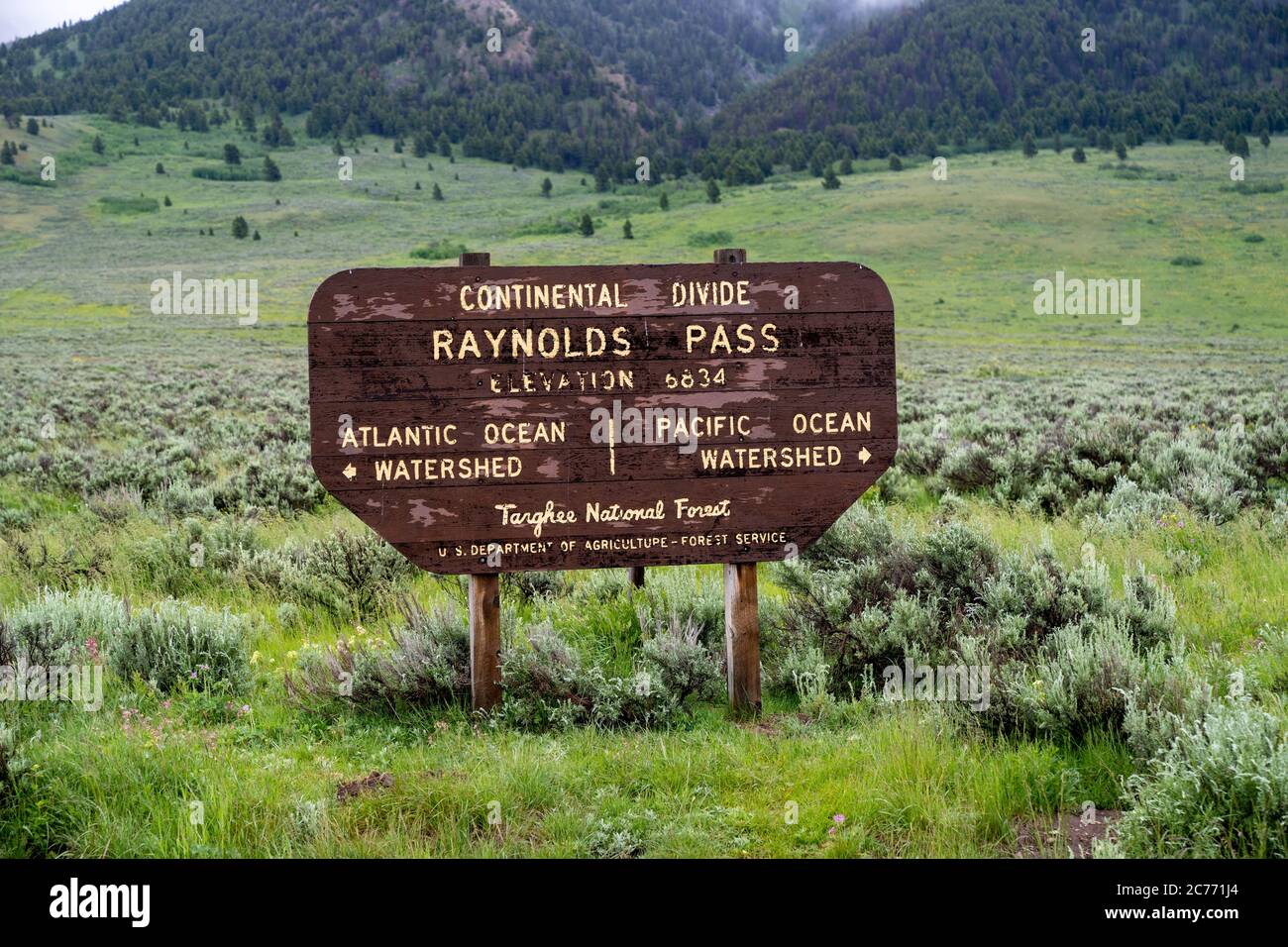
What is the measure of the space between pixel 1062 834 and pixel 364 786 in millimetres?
2455

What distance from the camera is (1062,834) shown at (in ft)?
10.3

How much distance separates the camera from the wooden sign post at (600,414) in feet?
14.3

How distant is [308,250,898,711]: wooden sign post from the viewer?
4.37 m

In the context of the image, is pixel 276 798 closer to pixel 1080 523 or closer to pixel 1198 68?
pixel 1080 523

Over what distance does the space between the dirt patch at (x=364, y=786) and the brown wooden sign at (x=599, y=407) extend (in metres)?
1.06

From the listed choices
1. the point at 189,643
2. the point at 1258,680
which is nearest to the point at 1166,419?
the point at 1258,680

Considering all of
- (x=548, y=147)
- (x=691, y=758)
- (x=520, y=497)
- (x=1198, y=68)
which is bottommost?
(x=691, y=758)

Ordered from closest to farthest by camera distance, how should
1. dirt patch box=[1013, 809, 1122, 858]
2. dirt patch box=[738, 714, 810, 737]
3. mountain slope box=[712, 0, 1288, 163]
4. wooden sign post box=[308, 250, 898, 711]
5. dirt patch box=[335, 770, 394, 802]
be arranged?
dirt patch box=[1013, 809, 1122, 858], dirt patch box=[335, 770, 394, 802], dirt patch box=[738, 714, 810, 737], wooden sign post box=[308, 250, 898, 711], mountain slope box=[712, 0, 1288, 163]

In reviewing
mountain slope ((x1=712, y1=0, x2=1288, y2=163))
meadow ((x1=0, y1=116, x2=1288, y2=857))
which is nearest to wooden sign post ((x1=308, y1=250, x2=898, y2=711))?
meadow ((x1=0, y1=116, x2=1288, y2=857))

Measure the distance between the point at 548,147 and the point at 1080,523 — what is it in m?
164

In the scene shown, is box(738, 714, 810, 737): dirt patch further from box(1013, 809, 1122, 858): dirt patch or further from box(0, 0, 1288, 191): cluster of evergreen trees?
box(0, 0, 1288, 191): cluster of evergreen trees

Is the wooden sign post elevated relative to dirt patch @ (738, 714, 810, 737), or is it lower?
elevated

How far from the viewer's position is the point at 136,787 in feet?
11.2

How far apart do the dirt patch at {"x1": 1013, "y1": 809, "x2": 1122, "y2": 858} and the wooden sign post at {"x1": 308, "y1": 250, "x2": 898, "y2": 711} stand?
1.51 meters
